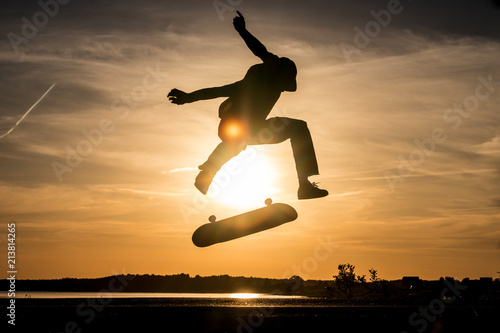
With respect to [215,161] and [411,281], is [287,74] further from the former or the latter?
[411,281]

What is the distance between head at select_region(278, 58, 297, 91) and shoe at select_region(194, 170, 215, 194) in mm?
2744

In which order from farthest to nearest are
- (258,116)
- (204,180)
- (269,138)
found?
1. (204,180)
2. (269,138)
3. (258,116)

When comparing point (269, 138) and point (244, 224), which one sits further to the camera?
point (244, 224)

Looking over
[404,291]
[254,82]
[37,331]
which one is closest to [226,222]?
[254,82]

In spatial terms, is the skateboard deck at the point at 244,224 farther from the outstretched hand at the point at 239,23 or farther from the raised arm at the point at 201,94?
the outstretched hand at the point at 239,23

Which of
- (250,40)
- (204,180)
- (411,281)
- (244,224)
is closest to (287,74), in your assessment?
(250,40)

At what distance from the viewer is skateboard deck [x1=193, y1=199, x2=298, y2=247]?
38.6ft

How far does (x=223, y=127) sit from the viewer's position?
11.0 meters

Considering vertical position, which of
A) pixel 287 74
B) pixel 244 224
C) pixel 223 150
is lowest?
pixel 244 224

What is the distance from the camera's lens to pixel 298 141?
37.3ft

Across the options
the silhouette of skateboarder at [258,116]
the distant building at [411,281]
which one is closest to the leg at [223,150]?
the silhouette of skateboarder at [258,116]

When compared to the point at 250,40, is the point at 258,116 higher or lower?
lower

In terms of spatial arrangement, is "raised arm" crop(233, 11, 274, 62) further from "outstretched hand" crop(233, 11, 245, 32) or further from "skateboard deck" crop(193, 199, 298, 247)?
"skateboard deck" crop(193, 199, 298, 247)

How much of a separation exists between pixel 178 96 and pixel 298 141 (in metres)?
2.73
